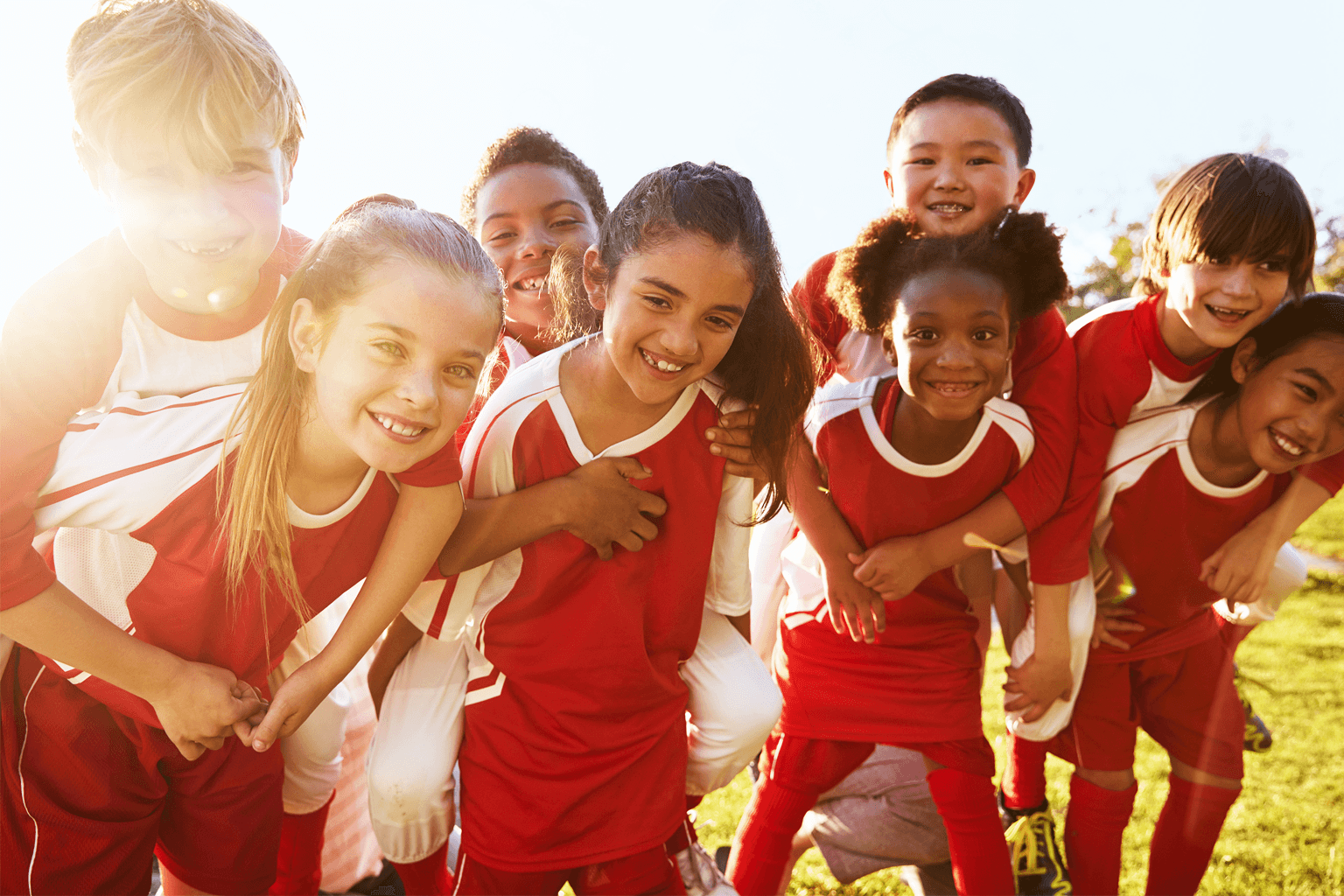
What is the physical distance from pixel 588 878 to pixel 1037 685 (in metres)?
1.17

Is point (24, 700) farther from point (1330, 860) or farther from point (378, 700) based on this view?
point (1330, 860)

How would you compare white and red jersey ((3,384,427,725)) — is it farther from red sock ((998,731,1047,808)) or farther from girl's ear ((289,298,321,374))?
red sock ((998,731,1047,808))

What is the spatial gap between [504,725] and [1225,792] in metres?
1.86

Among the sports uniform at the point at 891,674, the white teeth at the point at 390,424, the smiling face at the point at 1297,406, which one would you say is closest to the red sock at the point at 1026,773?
the sports uniform at the point at 891,674

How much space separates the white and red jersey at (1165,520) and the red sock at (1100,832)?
13.7 inches

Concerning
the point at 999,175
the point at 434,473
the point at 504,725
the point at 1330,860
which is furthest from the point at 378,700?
the point at 1330,860

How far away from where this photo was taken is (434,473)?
56.4 inches

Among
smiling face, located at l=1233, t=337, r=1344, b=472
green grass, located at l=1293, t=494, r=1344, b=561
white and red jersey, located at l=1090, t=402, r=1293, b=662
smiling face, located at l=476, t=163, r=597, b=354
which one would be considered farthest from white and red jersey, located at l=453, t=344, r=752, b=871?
green grass, located at l=1293, t=494, r=1344, b=561

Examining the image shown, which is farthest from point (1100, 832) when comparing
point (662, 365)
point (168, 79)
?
point (168, 79)

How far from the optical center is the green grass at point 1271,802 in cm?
243

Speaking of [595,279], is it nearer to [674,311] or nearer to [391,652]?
[674,311]

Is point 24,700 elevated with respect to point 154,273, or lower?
lower

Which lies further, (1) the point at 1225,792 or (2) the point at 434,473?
(1) the point at 1225,792

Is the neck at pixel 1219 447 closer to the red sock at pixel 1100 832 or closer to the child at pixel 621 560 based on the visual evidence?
the red sock at pixel 1100 832
